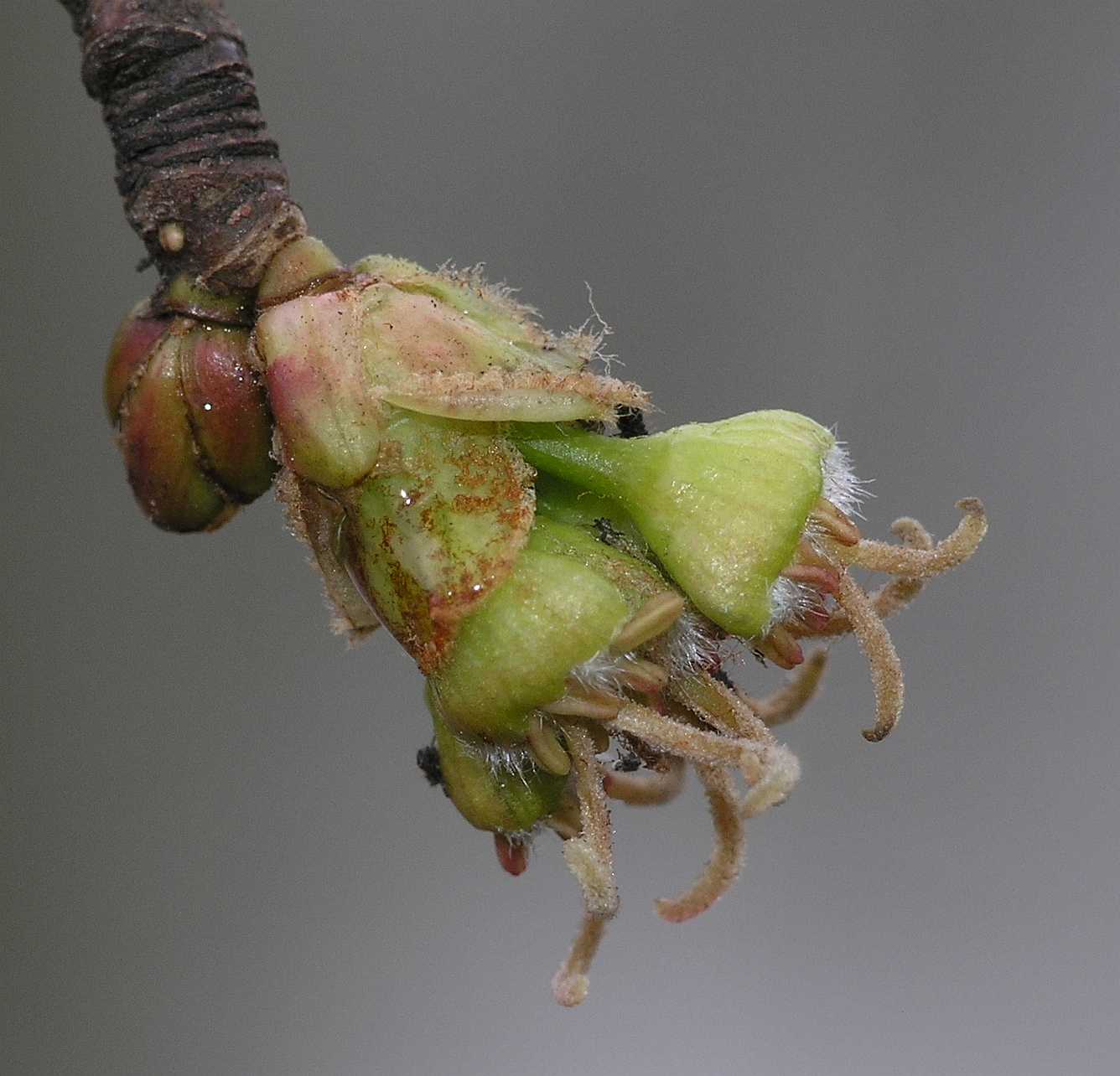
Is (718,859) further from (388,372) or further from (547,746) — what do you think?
(388,372)

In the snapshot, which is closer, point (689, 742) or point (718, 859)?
point (689, 742)

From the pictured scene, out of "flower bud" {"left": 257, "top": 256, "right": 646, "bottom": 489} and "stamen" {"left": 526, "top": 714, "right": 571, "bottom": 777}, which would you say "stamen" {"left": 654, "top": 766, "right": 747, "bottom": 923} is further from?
"flower bud" {"left": 257, "top": 256, "right": 646, "bottom": 489}

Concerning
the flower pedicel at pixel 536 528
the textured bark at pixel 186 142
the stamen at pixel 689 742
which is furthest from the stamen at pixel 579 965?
the textured bark at pixel 186 142

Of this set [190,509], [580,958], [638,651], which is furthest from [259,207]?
[580,958]

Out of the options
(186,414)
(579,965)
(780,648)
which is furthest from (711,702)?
(186,414)

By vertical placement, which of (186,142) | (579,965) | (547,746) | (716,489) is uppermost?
(186,142)

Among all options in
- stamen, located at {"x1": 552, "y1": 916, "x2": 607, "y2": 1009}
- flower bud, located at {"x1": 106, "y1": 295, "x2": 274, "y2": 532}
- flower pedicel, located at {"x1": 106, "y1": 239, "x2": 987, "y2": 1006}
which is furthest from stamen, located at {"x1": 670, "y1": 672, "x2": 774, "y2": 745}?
flower bud, located at {"x1": 106, "y1": 295, "x2": 274, "y2": 532}
